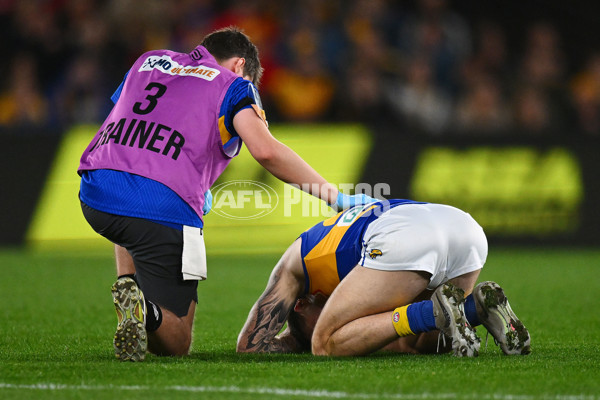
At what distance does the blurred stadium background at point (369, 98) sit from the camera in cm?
1145

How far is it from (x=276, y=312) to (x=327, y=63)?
29.6 feet

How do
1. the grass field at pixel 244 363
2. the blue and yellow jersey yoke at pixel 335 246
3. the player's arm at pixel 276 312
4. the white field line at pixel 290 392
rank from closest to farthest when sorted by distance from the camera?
the white field line at pixel 290 392 < the grass field at pixel 244 363 < the blue and yellow jersey yoke at pixel 335 246 < the player's arm at pixel 276 312

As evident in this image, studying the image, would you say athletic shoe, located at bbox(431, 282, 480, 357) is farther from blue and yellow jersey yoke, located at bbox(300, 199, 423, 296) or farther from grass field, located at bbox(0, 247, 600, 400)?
blue and yellow jersey yoke, located at bbox(300, 199, 423, 296)

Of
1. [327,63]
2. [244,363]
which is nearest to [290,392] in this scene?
[244,363]

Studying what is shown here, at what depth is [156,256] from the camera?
4613 millimetres

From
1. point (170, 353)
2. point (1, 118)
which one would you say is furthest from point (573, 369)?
point (1, 118)

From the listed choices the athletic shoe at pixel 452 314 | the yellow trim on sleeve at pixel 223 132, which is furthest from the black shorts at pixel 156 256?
the athletic shoe at pixel 452 314

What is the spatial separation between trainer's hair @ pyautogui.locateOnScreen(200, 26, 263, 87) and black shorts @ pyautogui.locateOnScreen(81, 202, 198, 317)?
101 centimetres

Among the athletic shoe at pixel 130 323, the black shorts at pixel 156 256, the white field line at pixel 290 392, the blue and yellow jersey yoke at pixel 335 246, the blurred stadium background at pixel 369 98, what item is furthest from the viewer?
the blurred stadium background at pixel 369 98

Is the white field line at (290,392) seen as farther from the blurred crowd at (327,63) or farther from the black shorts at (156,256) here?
the blurred crowd at (327,63)

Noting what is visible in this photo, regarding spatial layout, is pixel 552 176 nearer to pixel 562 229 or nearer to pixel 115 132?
pixel 562 229

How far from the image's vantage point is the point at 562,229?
11445 millimetres

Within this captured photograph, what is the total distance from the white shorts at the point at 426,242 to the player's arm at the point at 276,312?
54cm

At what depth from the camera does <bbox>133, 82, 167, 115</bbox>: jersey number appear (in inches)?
184
